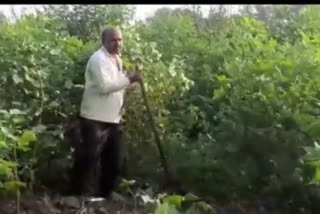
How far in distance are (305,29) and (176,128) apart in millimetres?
1845

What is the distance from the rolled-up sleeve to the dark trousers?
34cm

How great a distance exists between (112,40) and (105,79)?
30 cm

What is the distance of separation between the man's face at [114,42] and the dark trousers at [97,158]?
560mm

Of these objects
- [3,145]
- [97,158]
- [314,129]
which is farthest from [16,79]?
[314,129]

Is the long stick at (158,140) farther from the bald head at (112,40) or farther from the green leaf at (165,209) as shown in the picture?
the green leaf at (165,209)

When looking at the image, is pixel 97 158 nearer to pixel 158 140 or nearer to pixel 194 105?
pixel 158 140

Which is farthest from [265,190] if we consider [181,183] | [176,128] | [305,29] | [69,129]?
[305,29]

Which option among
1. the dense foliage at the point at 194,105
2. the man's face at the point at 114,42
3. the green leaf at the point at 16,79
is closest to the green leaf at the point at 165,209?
the dense foliage at the point at 194,105

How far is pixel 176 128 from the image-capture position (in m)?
7.02

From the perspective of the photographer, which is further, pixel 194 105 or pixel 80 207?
pixel 194 105

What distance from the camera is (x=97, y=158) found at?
6.86 metres

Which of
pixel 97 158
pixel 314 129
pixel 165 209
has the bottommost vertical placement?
pixel 97 158
